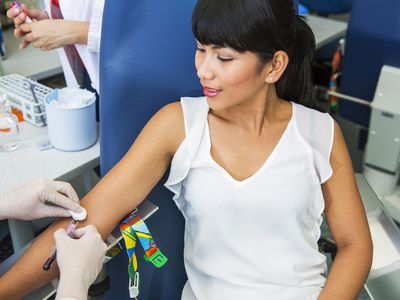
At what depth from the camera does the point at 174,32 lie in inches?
47.3

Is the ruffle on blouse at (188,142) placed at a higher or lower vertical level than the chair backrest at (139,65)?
lower

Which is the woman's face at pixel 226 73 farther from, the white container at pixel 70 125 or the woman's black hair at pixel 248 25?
the white container at pixel 70 125

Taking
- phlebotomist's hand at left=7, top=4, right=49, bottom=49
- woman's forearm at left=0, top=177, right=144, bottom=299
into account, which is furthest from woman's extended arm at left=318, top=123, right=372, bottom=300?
phlebotomist's hand at left=7, top=4, right=49, bottom=49

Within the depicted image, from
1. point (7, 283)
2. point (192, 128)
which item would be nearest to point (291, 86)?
point (192, 128)

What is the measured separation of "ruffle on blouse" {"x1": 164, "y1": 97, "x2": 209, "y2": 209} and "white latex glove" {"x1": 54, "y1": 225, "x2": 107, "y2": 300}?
0.23 meters

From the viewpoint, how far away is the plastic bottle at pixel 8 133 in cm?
147

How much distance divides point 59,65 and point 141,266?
1052 mm

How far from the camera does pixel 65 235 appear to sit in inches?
42.6

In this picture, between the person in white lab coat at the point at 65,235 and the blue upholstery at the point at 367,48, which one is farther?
the blue upholstery at the point at 367,48

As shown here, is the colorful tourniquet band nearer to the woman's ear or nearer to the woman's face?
the woman's face

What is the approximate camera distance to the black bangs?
106cm

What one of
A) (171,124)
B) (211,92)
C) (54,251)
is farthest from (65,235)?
(211,92)

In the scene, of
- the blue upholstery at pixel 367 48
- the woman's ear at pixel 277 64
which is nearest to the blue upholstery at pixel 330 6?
the blue upholstery at pixel 367 48

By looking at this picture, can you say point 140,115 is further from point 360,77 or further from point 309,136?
point 360,77
